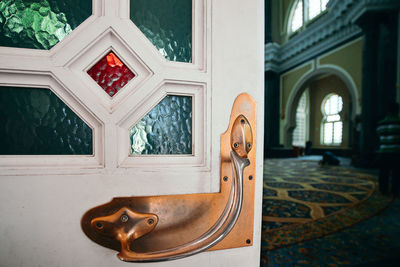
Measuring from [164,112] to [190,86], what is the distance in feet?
0.27

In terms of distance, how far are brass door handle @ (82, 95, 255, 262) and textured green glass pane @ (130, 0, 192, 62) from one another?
206 millimetres

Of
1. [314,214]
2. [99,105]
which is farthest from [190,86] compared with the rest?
[314,214]

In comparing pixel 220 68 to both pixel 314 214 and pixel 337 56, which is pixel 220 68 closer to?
pixel 314 214

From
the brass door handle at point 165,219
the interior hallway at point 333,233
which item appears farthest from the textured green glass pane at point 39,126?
the interior hallway at point 333,233

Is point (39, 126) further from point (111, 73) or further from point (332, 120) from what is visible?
point (332, 120)

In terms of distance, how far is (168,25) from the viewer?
421mm

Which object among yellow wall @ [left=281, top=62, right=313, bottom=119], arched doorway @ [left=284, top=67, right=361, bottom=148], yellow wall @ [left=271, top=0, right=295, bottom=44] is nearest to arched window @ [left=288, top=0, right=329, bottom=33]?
yellow wall @ [left=271, top=0, right=295, bottom=44]

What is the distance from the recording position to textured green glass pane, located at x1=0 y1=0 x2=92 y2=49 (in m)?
0.36

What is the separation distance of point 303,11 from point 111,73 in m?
10.1

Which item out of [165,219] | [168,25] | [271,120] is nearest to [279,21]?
[271,120]

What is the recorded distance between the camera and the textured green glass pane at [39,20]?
357 millimetres

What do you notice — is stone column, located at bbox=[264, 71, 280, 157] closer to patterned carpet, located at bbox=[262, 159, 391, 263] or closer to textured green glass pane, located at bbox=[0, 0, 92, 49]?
patterned carpet, located at bbox=[262, 159, 391, 263]

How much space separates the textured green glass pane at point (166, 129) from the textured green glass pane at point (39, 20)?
0.23 metres

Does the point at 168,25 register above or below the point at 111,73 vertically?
above
